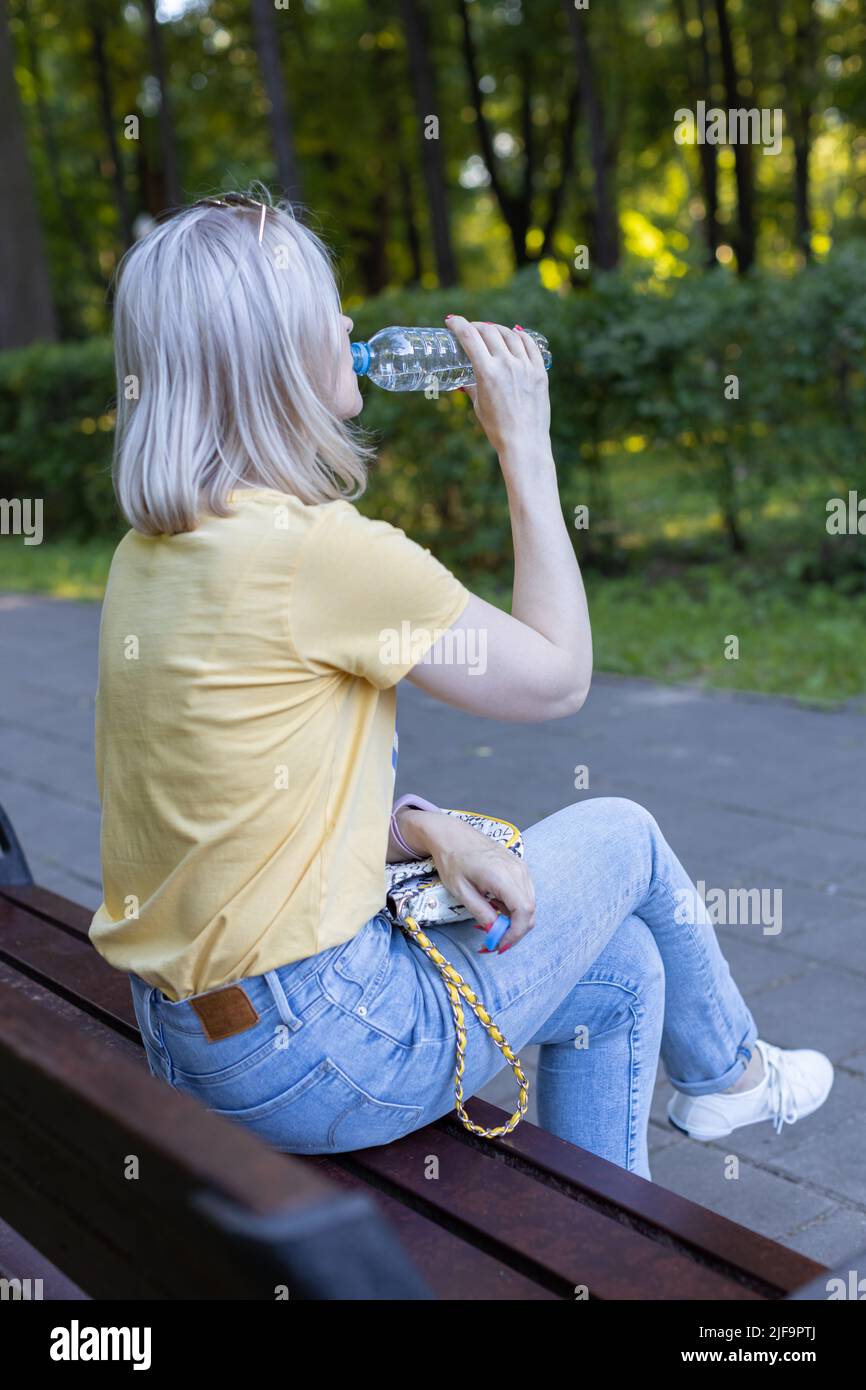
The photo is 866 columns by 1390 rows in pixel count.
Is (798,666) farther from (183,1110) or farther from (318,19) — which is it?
(318,19)

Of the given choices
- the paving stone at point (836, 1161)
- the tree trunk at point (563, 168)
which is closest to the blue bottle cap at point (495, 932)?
the paving stone at point (836, 1161)

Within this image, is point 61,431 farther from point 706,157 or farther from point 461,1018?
point 461,1018

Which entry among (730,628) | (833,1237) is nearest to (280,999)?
(833,1237)

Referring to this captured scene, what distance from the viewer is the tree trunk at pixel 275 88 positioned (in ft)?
46.4

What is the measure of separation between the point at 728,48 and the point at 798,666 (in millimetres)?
17481

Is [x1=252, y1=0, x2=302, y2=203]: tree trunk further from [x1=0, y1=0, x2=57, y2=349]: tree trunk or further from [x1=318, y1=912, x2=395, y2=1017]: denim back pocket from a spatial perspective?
[x1=318, y1=912, x2=395, y2=1017]: denim back pocket

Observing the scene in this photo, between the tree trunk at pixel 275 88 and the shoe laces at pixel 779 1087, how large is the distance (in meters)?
12.7

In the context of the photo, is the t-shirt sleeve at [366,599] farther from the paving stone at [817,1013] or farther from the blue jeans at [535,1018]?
the paving stone at [817,1013]

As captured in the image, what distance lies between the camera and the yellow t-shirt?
73.4 inches

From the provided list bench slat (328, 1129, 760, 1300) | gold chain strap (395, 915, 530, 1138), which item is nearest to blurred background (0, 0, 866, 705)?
gold chain strap (395, 915, 530, 1138)

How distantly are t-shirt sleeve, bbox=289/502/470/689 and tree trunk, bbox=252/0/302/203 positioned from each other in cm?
1297

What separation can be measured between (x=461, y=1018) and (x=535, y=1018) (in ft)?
0.57

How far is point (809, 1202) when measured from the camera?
2.87 m
